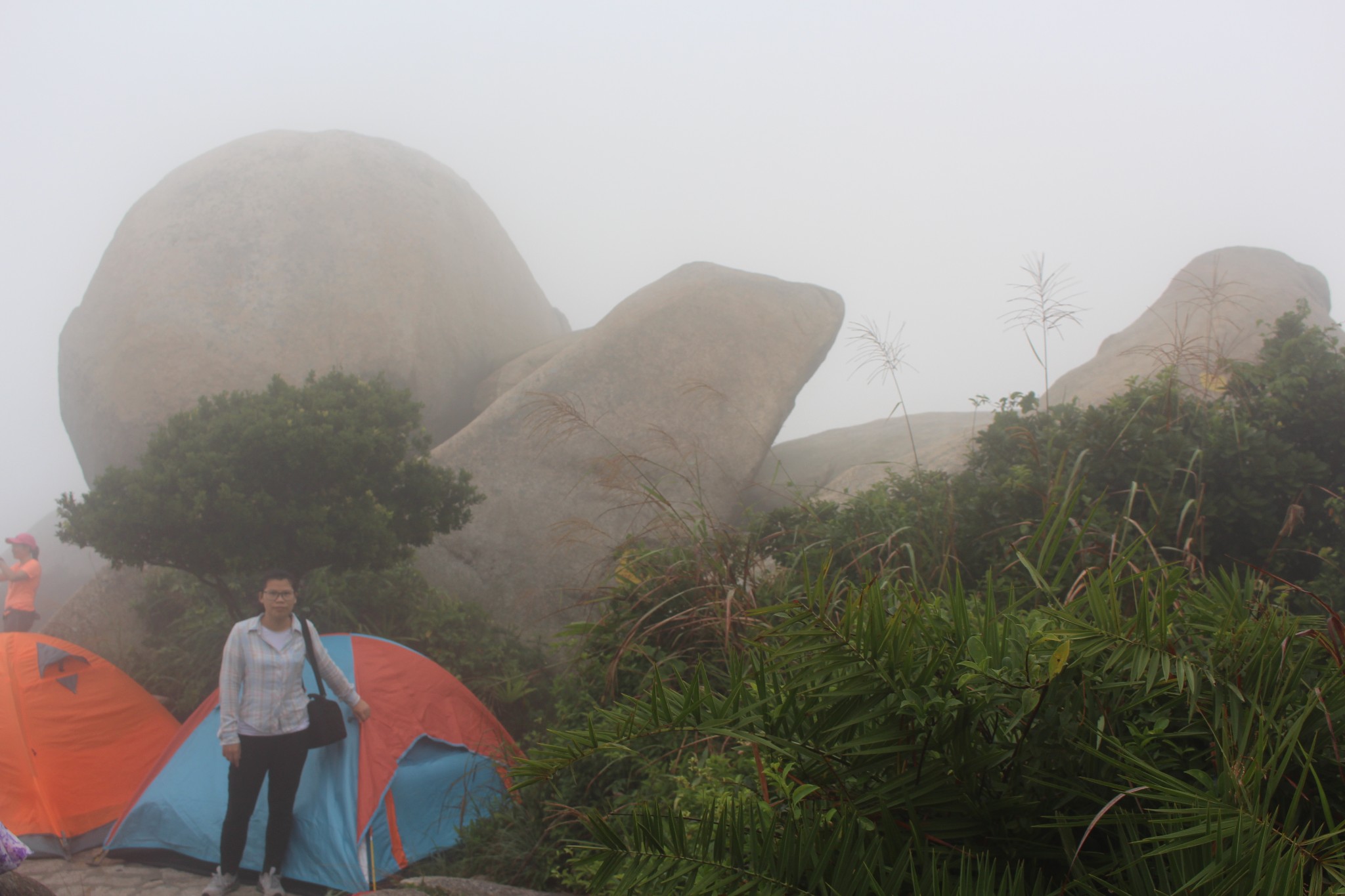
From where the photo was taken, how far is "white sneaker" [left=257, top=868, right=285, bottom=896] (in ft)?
15.1

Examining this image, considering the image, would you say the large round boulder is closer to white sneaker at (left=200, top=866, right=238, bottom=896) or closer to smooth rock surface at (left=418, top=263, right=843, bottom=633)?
smooth rock surface at (left=418, top=263, right=843, bottom=633)

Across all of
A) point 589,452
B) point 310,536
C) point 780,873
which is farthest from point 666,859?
point 589,452

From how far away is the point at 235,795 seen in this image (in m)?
4.50

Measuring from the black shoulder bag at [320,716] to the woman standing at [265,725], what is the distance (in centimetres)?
4

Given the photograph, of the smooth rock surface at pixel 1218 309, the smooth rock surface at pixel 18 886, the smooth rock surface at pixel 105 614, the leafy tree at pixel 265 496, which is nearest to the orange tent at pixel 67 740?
the leafy tree at pixel 265 496

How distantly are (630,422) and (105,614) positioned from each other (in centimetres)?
672

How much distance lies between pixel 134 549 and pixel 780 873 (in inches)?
309

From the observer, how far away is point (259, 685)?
455cm

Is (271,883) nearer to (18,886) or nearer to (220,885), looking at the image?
(220,885)

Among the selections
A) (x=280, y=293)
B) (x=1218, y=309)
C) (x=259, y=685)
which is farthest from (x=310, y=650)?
(x=1218, y=309)

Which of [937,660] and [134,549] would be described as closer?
[937,660]

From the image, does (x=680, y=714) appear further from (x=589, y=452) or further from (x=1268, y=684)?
(x=589, y=452)

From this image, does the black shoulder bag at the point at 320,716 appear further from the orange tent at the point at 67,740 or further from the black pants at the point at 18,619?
the black pants at the point at 18,619

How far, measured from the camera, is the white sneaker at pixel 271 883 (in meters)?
4.60
